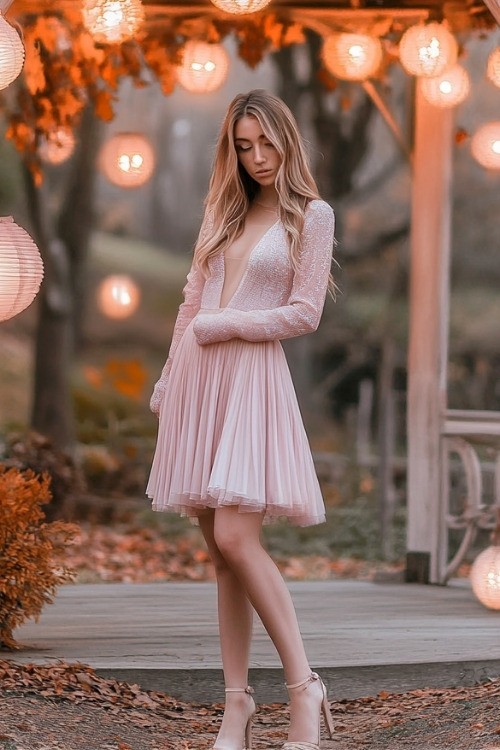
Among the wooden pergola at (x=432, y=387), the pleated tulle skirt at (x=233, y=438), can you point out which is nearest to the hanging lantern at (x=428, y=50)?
the wooden pergola at (x=432, y=387)

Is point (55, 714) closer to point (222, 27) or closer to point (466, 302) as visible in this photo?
point (222, 27)

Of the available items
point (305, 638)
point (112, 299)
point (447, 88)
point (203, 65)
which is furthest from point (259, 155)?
point (112, 299)

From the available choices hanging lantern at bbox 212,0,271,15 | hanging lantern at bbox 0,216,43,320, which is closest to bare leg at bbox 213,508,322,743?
hanging lantern at bbox 0,216,43,320

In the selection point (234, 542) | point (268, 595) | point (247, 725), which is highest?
point (234, 542)

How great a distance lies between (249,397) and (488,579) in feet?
6.75

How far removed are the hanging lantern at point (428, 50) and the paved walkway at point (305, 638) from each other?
2263 millimetres

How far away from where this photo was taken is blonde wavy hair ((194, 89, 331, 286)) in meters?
3.18

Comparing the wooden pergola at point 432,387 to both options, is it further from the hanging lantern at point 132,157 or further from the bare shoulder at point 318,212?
the bare shoulder at point 318,212

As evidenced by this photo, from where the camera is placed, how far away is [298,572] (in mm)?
7699

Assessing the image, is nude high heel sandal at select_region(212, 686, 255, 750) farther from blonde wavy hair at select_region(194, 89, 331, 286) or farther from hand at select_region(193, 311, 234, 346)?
blonde wavy hair at select_region(194, 89, 331, 286)

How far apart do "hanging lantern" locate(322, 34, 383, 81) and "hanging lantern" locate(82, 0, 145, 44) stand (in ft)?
3.50

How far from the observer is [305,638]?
4.24 m

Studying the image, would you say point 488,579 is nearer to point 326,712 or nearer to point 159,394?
point 326,712

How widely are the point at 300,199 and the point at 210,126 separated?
411 inches
